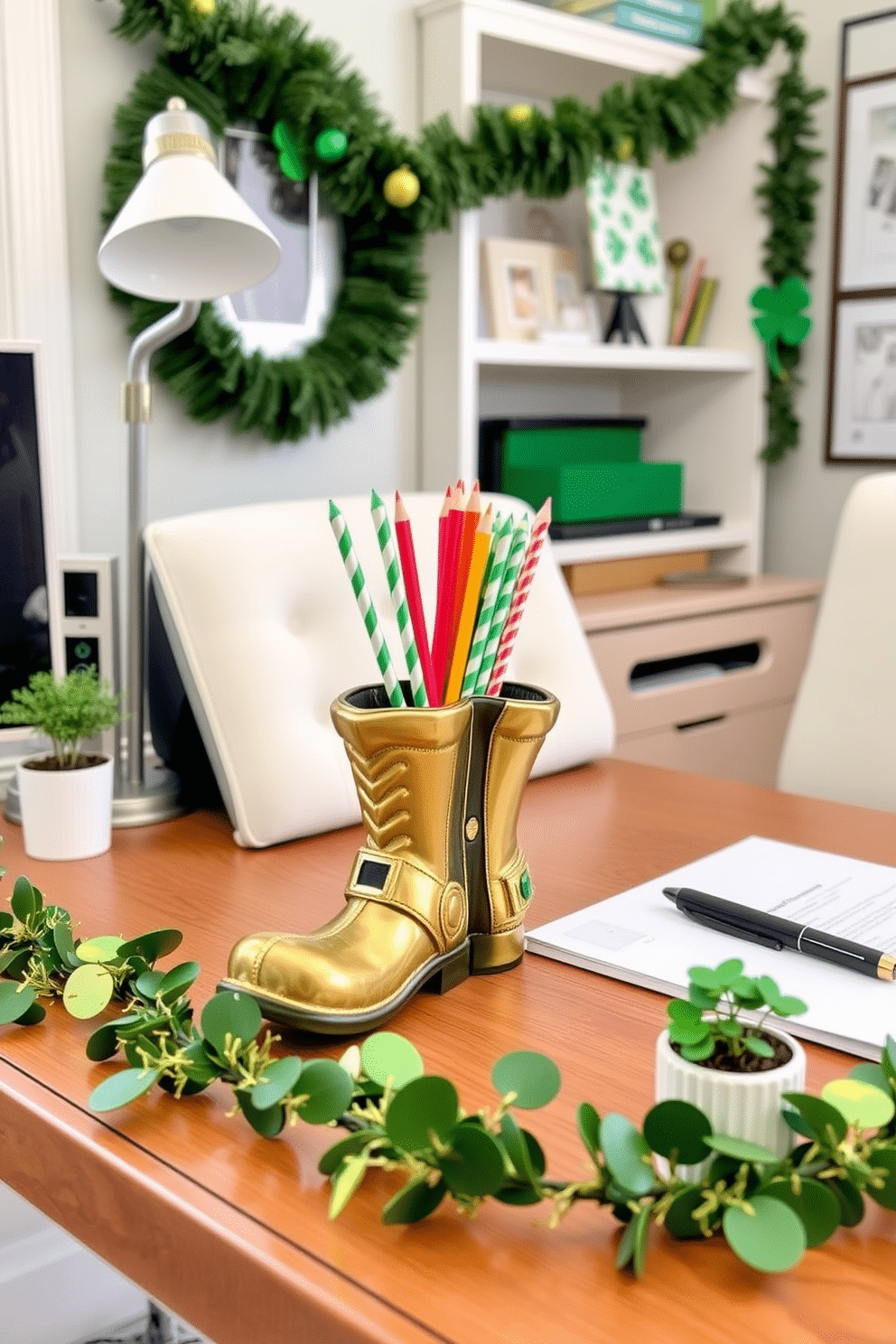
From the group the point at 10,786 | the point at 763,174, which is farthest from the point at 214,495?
the point at 763,174

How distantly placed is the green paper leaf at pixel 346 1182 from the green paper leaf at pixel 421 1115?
0.02 metres

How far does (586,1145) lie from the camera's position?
0.54 metres

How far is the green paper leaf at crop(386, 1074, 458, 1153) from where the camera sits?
540 millimetres

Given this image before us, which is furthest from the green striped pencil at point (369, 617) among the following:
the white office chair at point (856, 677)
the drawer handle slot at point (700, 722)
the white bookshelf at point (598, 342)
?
the drawer handle slot at point (700, 722)

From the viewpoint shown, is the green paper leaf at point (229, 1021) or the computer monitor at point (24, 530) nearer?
the green paper leaf at point (229, 1021)

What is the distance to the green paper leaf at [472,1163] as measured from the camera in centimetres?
53

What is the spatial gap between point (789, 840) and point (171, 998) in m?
0.58

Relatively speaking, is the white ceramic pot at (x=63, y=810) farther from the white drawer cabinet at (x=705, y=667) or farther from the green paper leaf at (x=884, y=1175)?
the white drawer cabinet at (x=705, y=667)

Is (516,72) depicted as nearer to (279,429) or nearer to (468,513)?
(279,429)

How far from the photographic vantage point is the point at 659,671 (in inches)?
87.8

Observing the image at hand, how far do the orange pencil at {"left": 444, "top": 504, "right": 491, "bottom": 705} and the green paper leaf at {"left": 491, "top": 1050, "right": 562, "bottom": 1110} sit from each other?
0.83ft

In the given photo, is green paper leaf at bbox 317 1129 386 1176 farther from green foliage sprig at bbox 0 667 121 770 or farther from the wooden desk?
green foliage sprig at bbox 0 667 121 770

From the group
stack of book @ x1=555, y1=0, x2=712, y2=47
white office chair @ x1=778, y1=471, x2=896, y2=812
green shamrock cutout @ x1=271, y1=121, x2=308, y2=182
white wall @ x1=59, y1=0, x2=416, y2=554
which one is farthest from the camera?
stack of book @ x1=555, y1=0, x2=712, y2=47

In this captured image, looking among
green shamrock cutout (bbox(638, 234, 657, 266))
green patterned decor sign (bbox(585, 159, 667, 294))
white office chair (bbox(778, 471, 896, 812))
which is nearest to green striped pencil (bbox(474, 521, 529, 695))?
white office chair (bbox(778, 471, 896, 812))
